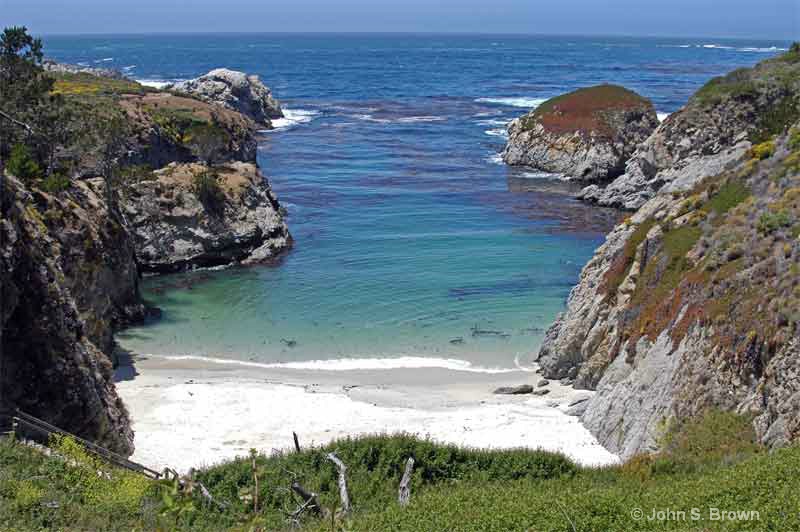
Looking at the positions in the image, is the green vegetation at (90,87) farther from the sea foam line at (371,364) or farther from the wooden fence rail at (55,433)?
the wooden fence rail at (55,433)

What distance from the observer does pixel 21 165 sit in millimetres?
34812

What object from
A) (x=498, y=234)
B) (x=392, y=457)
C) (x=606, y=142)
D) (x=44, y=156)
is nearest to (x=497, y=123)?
(x=606, y=142)

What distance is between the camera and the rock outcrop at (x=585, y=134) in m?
79.2

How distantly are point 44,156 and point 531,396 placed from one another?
28.4 m

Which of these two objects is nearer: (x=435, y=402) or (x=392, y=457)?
(x=392, y=457)

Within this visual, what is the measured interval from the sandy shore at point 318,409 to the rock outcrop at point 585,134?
4934cm

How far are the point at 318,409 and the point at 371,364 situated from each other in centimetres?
682

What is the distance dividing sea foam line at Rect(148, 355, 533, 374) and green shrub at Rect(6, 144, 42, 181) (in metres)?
10.0

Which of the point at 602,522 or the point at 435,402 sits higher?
the point at 602,522

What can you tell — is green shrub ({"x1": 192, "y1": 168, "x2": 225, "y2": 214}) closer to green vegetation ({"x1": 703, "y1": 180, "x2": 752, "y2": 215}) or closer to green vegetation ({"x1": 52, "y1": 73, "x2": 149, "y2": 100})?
green vegetation ({"x1": 52, "y1": 73, "x2": 149, "y2": 100})

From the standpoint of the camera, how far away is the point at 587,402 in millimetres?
29156

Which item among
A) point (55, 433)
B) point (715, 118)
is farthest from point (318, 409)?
point (715, 118)

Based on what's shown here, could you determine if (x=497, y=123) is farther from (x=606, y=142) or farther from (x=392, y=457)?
(x=392, y=457)

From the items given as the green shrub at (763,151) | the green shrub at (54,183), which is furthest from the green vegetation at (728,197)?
the green shrub at (54,183)
